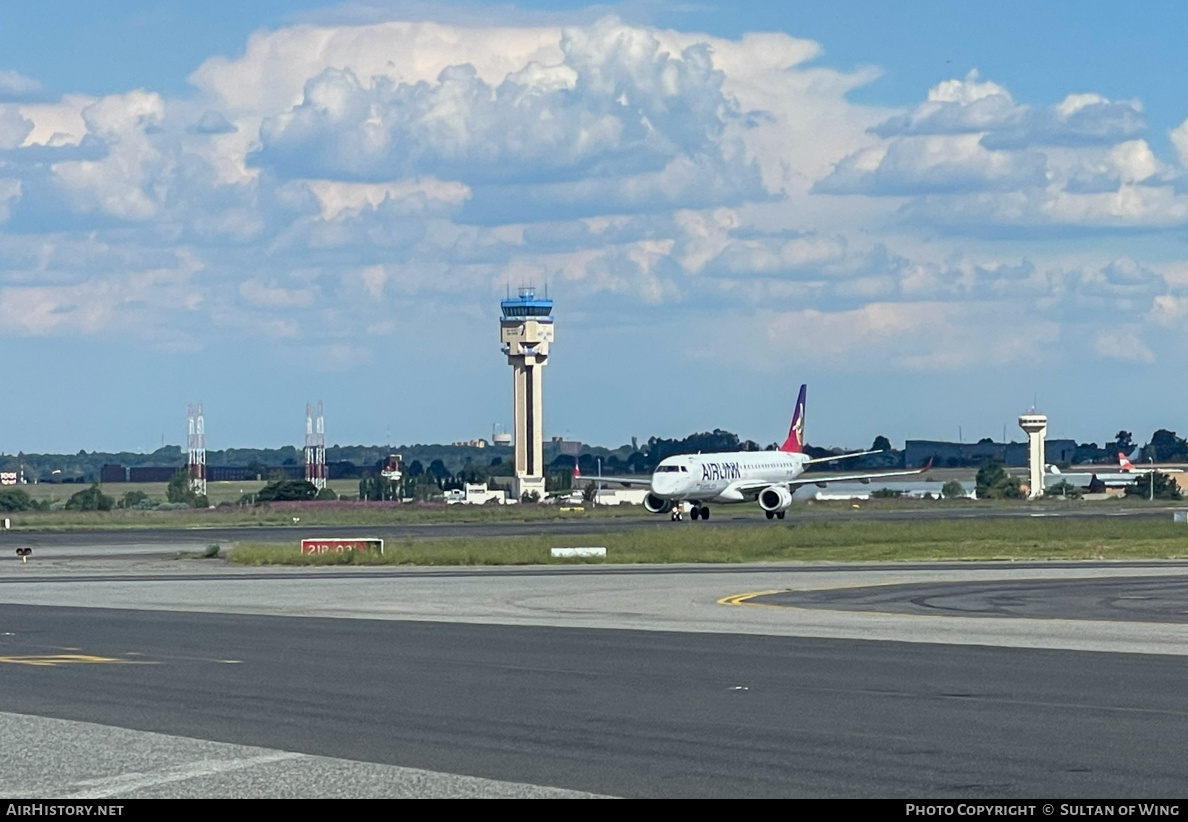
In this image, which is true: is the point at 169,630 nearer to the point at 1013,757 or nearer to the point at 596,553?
the point at 1013,757

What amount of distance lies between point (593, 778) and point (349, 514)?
9143cm

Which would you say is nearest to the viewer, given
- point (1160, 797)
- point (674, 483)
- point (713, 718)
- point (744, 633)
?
point (1160, 797)

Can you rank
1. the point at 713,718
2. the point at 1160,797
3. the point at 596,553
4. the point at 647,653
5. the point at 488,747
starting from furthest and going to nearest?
the point at 596,553 → the point at 647,653 → the point at 713,718 → the point at 488,747 → the point at 1160,797

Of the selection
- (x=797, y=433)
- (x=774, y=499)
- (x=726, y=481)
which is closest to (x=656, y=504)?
(x=726, y=481)

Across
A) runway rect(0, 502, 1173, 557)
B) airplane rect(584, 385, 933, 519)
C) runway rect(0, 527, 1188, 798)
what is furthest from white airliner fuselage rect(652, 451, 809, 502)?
runway rect(0, 527, 1188, 798)

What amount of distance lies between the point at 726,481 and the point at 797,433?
53.1 ft

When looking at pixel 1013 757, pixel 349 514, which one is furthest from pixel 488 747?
pixel 349 514

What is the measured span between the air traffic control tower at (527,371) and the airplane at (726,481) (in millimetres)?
76022

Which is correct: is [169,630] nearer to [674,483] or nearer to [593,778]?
[593,778]

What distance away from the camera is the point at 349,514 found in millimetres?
102188

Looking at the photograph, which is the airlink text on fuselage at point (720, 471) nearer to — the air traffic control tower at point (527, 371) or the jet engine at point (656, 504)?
the jet engine at point (656, 504)

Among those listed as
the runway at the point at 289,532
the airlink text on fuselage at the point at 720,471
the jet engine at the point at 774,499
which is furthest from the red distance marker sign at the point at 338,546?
the jet engine at the point at 774,499

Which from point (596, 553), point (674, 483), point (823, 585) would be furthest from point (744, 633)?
point (674, 483)

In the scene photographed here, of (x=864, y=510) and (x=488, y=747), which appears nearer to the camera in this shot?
(x=488, y=747)
